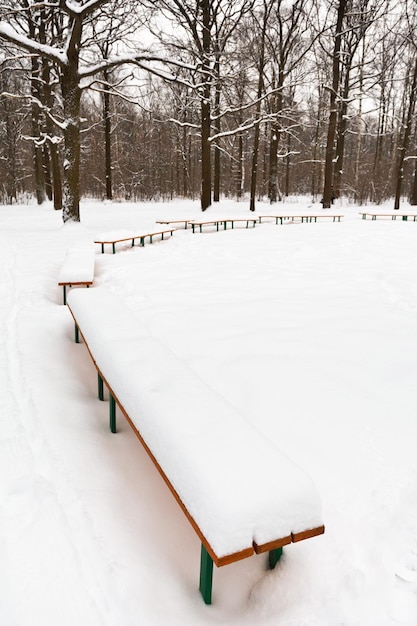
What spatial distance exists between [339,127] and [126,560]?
2303cm

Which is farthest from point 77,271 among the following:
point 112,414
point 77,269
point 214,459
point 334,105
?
point 334,105

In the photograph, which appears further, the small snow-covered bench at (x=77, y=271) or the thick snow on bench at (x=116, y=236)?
the thick snow on bench at (x=116, y=236)

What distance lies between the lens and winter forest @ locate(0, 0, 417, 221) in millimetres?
11633

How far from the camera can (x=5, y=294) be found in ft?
19.8

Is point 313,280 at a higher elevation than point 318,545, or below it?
higher

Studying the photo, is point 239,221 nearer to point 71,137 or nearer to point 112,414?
point 71,137

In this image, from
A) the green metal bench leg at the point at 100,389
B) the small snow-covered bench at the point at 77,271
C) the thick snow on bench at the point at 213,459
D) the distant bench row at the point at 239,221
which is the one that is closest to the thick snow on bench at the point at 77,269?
the small snow-covered bench at the point at 77,271

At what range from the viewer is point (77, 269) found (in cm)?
605

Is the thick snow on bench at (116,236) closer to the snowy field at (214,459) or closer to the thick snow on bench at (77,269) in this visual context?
the thick snow on bench at (77,269)

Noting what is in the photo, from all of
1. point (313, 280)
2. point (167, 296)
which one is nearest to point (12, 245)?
point (167, 296)

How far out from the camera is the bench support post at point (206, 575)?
1883 mm

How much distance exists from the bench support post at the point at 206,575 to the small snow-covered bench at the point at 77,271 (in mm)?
4297

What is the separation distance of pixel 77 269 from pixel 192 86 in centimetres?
789

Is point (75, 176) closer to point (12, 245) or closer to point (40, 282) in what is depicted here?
point (12, 245)
